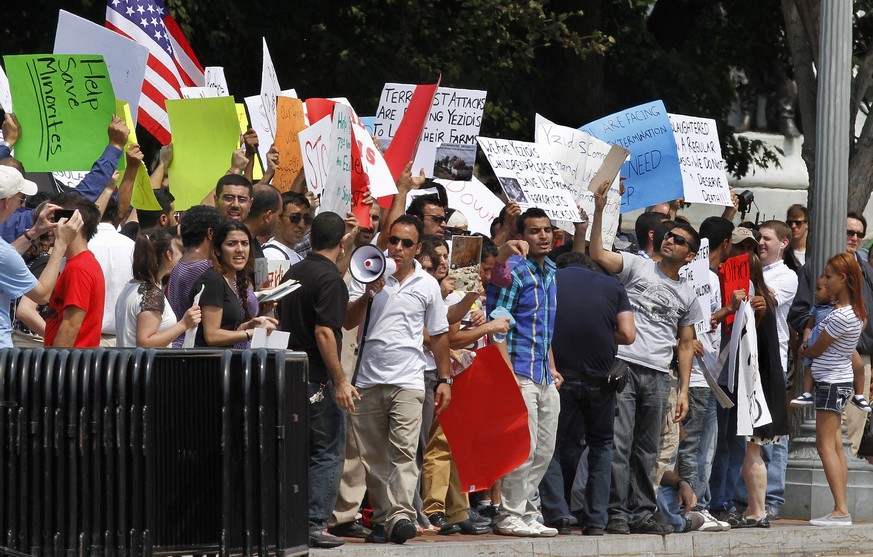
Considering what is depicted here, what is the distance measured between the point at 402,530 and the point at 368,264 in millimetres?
1557

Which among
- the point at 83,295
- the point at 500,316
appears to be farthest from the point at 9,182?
the point at 500,316

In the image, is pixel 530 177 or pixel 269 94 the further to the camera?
pixel 530 177

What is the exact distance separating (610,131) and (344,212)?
3218mm

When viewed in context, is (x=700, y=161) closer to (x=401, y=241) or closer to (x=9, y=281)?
(x=401, y=241)

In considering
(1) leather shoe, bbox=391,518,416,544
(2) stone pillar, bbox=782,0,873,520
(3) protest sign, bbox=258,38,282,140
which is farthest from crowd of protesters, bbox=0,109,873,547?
(3) protest sign, bbox=258,38,282,140

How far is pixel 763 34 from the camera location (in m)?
21.1

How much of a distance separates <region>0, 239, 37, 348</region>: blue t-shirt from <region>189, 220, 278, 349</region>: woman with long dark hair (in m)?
1.10

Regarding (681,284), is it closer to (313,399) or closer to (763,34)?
(313,399)

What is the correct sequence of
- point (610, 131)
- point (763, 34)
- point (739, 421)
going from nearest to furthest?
point (739, 421)
point (610, 131)
point (763, 34)

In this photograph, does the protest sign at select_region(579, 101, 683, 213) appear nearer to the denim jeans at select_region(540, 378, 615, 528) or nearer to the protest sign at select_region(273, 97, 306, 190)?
the denim jeans at select_region(540, 378, 615, 528)

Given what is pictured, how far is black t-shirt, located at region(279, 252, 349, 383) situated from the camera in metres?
8.98

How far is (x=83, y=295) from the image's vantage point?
8.18 meters

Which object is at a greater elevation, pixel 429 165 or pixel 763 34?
pixel 763 34

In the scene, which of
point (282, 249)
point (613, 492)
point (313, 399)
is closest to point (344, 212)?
point (282, 249)
